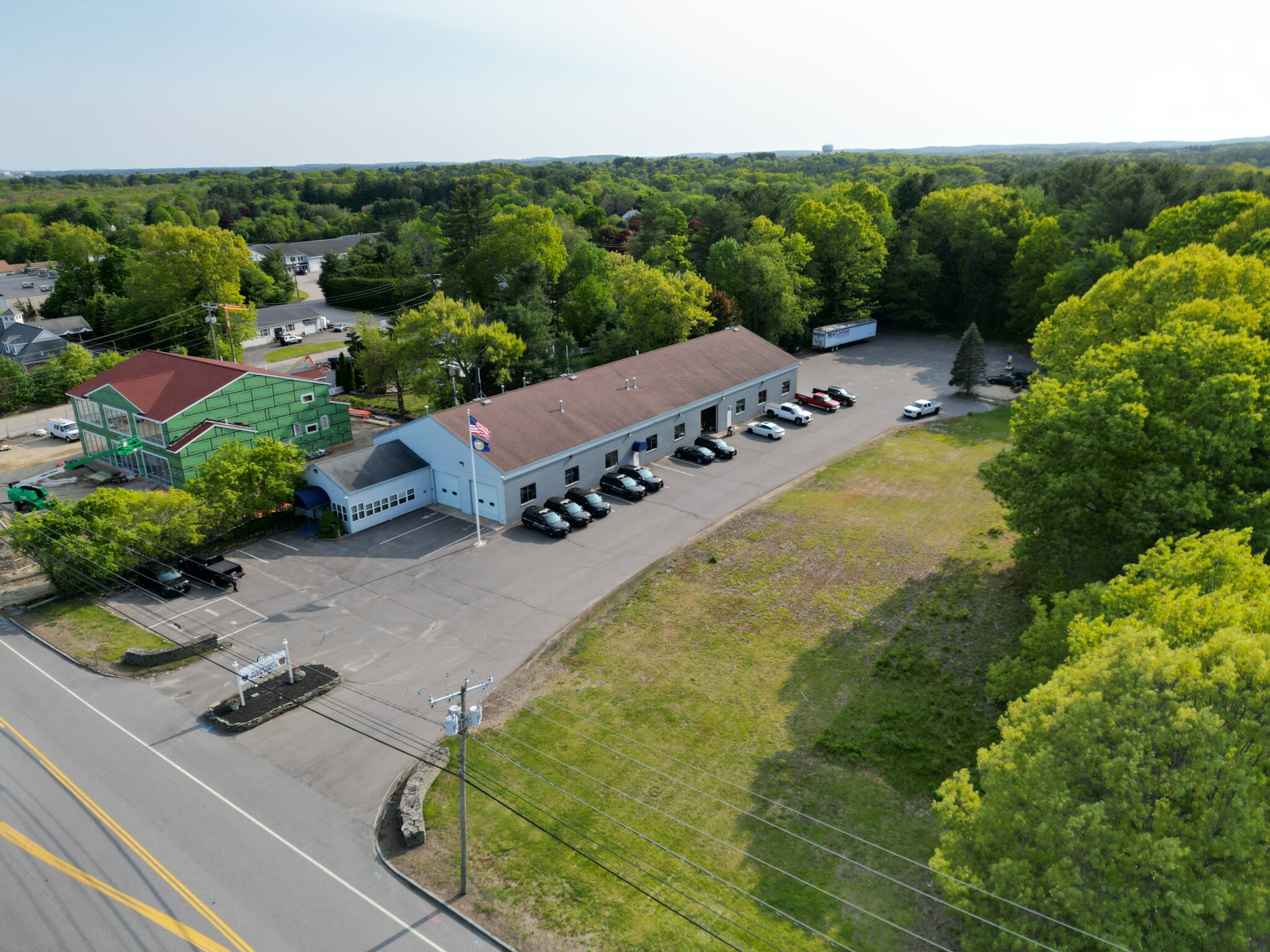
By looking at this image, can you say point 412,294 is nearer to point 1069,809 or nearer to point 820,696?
point 820,696

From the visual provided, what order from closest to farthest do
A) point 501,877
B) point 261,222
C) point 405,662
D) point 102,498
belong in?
1. point 501,877
2. point 405,662
3. point 102,498
4. point 261,222

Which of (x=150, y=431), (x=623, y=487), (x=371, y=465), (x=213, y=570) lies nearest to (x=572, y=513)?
(x=623, y=487)

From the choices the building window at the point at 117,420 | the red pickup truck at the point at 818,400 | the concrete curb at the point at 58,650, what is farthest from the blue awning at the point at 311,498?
the red pickup truck at the point at 818,400

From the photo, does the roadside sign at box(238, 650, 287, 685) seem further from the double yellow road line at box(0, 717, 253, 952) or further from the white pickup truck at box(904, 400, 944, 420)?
the white pickup truck at box(904, 400, 944, 420)

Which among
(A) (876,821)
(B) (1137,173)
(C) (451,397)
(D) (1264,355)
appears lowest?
(A) (876,821)

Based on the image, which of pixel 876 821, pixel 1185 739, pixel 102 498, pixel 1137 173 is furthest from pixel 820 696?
pixel 1137 173

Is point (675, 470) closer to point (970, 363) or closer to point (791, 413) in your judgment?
point (791, 413)

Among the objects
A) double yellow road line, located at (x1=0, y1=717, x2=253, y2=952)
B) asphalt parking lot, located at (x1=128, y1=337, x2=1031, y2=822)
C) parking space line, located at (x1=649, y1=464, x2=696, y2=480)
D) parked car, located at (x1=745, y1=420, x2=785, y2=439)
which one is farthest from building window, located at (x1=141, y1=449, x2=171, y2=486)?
parked car, located at (x1=745, y1=420, x2=785, y2=439)
